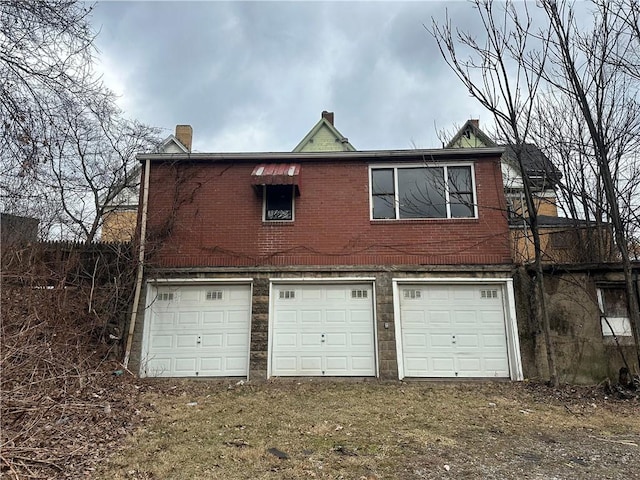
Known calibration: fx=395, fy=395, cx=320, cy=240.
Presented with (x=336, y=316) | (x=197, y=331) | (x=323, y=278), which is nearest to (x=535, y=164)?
(x=323, y=278)

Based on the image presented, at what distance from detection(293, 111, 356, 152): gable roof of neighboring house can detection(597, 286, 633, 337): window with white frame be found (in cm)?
1453

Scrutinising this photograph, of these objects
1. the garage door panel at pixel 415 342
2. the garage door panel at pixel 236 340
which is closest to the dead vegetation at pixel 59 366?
the garage door panel at pixel 236 340

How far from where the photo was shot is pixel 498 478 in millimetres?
4363

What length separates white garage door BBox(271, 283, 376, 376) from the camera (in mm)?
9508

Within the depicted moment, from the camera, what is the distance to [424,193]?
33.9 ft

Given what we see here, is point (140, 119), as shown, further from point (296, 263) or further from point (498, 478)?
point (498, 478)

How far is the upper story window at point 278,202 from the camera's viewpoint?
34.1ft

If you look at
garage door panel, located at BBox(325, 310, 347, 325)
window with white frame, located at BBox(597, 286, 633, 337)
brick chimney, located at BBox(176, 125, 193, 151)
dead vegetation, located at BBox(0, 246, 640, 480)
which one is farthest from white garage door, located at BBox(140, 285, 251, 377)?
brick chimney, located at BBox(176, 125, 193, 151)

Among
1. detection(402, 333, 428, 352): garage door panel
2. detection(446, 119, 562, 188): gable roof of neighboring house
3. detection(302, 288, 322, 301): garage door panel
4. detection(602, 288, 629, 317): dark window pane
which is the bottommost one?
detection(402, 333, 428, 352): garage door panel

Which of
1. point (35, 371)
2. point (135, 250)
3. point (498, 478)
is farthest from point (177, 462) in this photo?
point (135, 250)

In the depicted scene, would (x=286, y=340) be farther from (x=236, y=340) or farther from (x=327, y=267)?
(x=327, y=267)

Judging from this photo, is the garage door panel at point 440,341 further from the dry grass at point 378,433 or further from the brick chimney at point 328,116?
the brick chimney at point 328,116

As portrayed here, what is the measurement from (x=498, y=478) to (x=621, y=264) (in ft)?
24.2

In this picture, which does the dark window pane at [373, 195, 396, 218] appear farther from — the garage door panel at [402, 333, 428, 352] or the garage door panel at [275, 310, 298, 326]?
the garage door panel at [275, 310, 298, 326]
